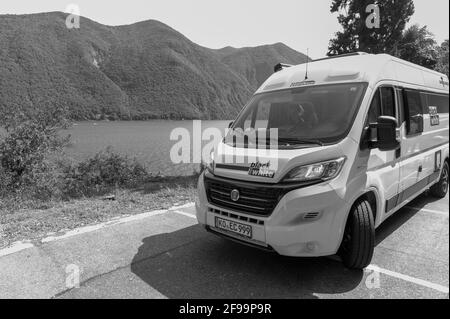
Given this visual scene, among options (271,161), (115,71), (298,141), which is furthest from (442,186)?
(115,71)

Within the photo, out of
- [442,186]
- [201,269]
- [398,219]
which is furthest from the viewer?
[442,186]

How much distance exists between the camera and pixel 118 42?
5901 inches

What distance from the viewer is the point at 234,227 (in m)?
3.70

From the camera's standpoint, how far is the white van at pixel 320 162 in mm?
3344

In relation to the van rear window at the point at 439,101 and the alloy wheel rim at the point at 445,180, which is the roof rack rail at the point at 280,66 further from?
the alloy wheel rim at the point at 445,180

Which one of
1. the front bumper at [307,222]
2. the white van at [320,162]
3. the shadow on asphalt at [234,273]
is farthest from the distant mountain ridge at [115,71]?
the front bumper at [307,222]

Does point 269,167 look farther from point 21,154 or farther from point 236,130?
point 21,154

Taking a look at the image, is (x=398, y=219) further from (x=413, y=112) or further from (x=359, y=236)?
(x=359, y=236)

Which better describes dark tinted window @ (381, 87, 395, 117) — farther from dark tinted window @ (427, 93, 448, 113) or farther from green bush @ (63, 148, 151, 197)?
green bush @ (63, 148, 151, 197)

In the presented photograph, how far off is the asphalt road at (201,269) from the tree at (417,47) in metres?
10.7

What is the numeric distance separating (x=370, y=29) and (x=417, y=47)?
2.18m

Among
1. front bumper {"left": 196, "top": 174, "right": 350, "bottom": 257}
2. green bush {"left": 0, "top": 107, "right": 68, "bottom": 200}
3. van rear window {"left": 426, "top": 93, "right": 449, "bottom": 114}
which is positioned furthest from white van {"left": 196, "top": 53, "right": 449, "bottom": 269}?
green bush {"left": 0, "top": 107, "right": 68, "bottom": 200}

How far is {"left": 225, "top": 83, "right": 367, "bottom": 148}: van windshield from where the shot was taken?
12.4 feet
